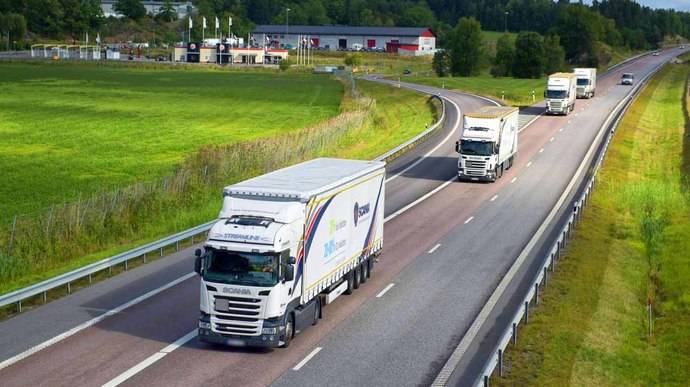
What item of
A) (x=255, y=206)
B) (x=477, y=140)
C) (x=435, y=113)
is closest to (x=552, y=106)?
(x=435, y=113)

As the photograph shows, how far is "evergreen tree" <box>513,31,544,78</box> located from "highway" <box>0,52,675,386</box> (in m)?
106

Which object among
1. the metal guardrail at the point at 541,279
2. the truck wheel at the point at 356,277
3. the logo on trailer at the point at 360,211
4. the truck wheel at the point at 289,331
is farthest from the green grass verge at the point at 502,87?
the truck wheel at the point at 289,331

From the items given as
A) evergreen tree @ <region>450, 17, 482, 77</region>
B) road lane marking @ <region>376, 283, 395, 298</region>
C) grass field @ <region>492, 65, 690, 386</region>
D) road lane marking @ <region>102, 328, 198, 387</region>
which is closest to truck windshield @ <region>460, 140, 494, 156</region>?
grass field @ <region>492, 65, 690, 386</region>

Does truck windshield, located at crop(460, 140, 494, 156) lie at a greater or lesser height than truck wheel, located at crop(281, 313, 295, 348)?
greater

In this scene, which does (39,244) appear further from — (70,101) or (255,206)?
(70,101)

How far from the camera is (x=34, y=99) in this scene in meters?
103

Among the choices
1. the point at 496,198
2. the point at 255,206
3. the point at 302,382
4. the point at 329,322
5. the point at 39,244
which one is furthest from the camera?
the point at 496,198

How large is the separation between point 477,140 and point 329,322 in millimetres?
27956

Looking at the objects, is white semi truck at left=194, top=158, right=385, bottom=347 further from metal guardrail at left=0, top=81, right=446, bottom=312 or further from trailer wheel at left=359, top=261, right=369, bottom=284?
metal guardrail at left=0, top=81, right=446, bottom=312

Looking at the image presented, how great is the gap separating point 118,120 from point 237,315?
64.9m

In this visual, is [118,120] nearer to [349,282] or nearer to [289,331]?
[349,282]

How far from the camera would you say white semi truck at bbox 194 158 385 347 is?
23.5m

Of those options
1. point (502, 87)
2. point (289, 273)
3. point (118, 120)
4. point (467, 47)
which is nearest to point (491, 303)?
point (289, 273)

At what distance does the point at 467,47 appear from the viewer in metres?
156
